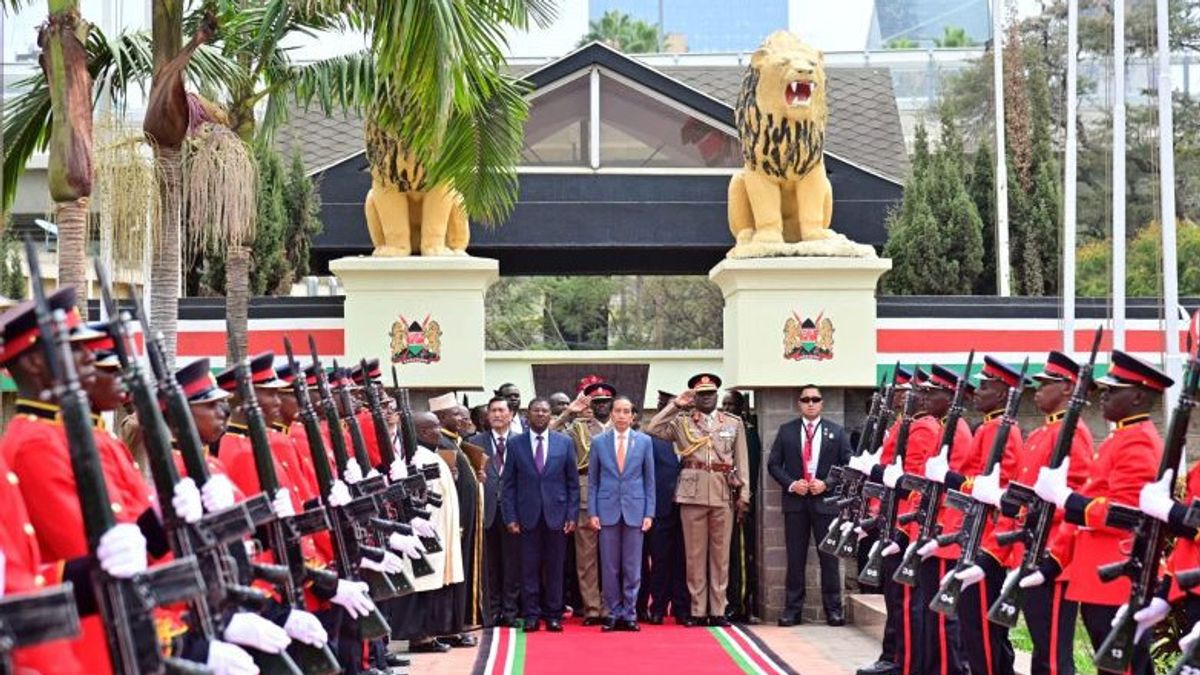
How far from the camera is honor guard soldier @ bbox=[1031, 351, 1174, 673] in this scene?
7848 mm

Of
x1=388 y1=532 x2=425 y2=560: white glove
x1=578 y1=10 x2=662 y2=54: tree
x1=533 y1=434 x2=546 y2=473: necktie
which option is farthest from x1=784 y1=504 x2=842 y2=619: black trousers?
x1=578 y1=10 x2=662 y2=54: tree

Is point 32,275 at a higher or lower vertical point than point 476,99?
lower

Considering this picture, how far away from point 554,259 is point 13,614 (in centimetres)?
1598

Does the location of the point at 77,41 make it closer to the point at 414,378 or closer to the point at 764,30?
the point at 414,378

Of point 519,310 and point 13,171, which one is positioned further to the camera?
point 519,310

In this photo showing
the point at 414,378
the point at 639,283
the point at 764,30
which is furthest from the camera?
the point at 764,30

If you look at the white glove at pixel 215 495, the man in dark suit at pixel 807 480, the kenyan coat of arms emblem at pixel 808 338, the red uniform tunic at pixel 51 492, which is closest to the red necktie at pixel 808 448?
the man in dark suit at pixel 807 480

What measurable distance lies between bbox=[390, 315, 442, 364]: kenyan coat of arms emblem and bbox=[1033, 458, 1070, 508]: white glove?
24.8 ft

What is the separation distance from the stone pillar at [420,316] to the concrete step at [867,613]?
3363 millimetres

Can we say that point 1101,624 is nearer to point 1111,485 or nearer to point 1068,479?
point 1111,485

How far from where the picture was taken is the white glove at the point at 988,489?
8.75 metres

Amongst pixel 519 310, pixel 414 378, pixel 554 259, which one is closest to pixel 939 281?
pixel 554 259

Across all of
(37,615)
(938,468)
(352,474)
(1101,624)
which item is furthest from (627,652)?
(37,615)

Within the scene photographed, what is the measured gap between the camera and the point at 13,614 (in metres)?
4.46
